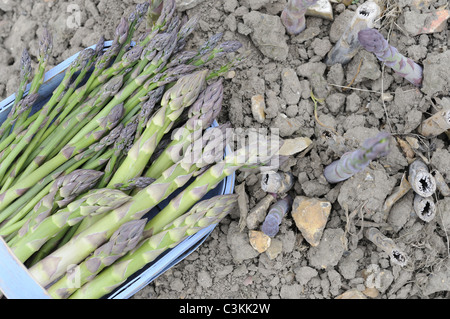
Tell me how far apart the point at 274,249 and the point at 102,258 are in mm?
703

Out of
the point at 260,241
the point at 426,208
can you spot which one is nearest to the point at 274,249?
the point at 260,241

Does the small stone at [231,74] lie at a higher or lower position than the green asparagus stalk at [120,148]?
lower

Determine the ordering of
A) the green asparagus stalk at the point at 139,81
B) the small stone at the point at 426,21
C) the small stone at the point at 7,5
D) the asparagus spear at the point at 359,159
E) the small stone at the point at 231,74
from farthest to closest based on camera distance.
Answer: the small stone at the point at 7,5 → the small stone at the point at 231,74 → the small stone at the point at 426,21 → the green asparagus stalk at the point at 139,81 → the asparagus spear at the point at 359,159

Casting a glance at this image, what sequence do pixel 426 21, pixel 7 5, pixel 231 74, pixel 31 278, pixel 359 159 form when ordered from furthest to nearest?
1. pixel 7 5
2. pixel 231 74
3. pixel 426 21
4. pixel 31 278
5. pixel 359 159

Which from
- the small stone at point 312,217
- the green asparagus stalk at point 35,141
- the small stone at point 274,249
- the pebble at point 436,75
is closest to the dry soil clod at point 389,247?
the small stone at point 312,217

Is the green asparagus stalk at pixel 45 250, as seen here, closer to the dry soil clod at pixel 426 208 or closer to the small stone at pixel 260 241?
the small stone at pixel 260 241

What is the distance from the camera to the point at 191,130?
1703mm

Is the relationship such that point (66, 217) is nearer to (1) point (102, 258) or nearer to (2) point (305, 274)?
(1) point (102, 258)

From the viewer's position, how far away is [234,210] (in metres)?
1.87

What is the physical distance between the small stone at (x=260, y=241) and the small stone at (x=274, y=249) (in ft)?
0.06

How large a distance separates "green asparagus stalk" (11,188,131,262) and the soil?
1.76ft

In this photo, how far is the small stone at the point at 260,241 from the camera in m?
1.78

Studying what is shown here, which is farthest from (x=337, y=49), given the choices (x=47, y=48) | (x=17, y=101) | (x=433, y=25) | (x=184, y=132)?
(x=17, y=101)

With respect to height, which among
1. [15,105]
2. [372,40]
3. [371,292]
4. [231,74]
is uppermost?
[15,105]
